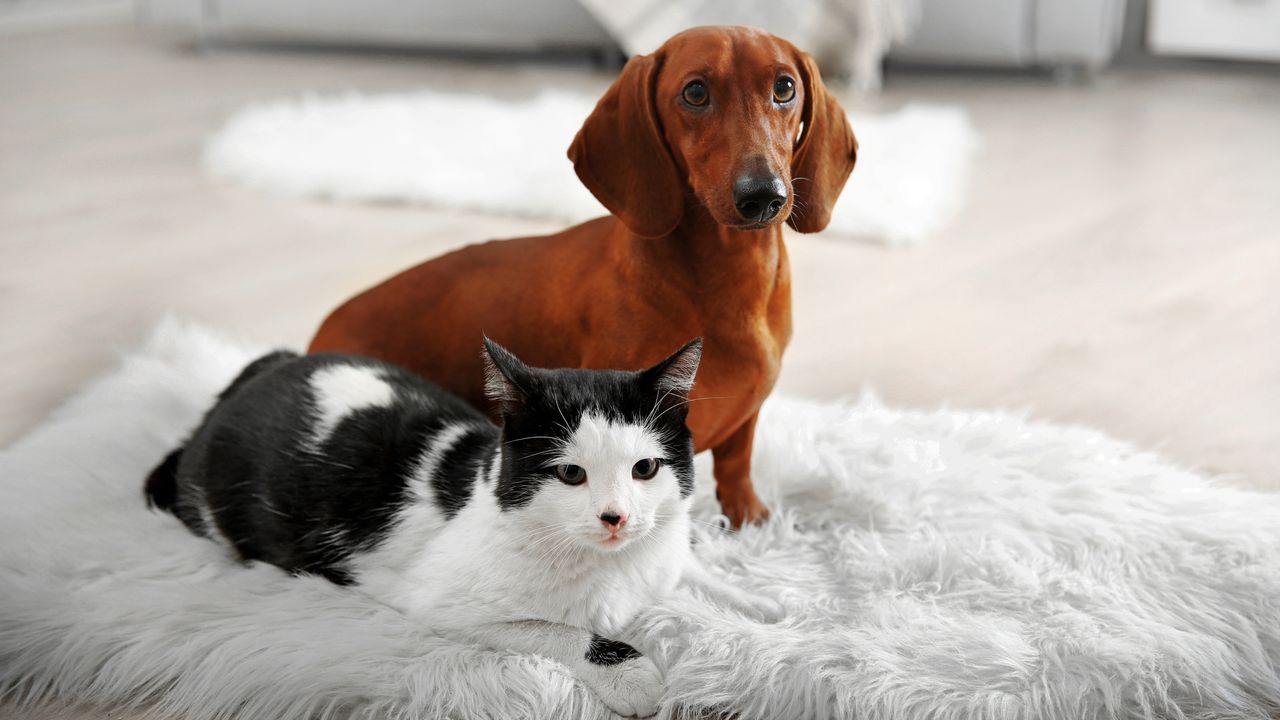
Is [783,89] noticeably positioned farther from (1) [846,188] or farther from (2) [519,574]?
(1) [846,188]

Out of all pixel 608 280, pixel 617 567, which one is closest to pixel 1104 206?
pixel 608 280

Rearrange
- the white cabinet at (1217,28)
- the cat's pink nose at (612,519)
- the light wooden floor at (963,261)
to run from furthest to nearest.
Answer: the white cabinet at (1217,28), the light wooden floor at (963,261), the cat's pink nose at (612,519)

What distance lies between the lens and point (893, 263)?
7.21ft

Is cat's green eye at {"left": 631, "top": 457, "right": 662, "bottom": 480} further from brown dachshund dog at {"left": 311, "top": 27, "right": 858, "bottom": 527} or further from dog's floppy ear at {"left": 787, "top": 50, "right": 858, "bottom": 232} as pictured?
dog's floppy ear at {"left": 787, "top": 50, "right": 858, "bottom": 232}

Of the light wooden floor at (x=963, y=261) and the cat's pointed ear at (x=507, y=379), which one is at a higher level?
the light wooden floor at (x=963, y=261)

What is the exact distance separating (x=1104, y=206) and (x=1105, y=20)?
3.20 feet

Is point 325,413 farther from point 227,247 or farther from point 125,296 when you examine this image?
point 227,247

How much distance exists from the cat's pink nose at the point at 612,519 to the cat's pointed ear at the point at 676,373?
0.11 m

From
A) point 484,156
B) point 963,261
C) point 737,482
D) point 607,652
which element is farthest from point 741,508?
point 484,156

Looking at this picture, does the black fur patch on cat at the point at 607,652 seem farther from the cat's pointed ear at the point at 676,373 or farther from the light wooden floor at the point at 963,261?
the light wooden floor at the point at 963,261

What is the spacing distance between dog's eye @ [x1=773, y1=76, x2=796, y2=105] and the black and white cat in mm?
233

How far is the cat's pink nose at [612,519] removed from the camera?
0.94 meters

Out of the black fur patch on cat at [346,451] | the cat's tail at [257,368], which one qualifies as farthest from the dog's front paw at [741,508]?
the cat's tail at [257,368]

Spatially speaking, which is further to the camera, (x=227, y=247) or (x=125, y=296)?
(x=227, y=247)
